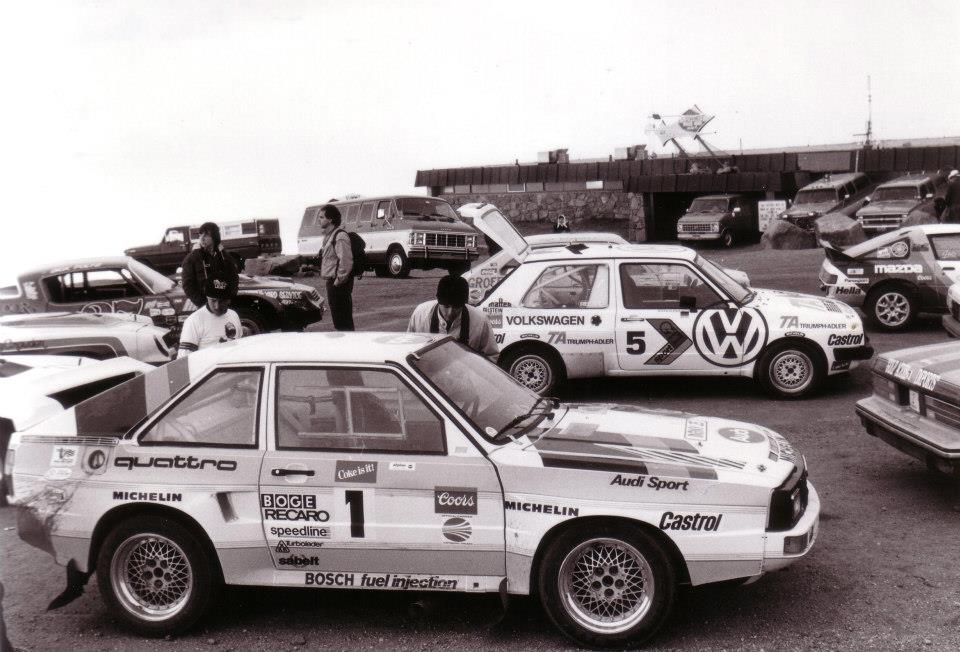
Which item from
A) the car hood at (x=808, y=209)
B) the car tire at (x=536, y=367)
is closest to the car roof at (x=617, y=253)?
the car tire at (x=536, y=367)

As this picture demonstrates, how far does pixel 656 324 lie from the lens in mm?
9203

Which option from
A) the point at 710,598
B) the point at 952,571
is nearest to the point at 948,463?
the point at 952,571

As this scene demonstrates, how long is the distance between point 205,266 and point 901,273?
8455 mm

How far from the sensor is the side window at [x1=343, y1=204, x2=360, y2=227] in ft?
76.4

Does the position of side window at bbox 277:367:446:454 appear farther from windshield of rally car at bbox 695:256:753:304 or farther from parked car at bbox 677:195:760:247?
parked car at bbox 677:195:760:247

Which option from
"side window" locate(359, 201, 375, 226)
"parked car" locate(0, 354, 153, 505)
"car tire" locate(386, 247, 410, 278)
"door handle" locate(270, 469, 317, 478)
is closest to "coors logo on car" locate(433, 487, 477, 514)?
"door handle" locate(270, 469, 317, 478)

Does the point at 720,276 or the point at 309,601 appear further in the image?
the point at 720,276

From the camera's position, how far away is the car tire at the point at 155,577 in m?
4.65

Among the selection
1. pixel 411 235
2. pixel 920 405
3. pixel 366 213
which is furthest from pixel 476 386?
pixel 366 213

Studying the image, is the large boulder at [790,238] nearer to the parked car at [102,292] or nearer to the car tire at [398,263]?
the car tire at [398,263]

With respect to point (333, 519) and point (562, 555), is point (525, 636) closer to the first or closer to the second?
point (562, 555)

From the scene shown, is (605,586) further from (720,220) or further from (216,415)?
(720,220)

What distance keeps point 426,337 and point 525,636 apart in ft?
5.69

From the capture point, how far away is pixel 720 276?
9.38 metres
